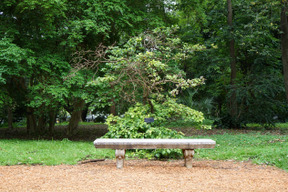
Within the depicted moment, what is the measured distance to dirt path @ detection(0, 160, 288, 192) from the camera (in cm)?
417

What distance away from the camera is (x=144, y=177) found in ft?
15.6

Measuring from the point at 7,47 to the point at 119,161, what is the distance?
5.86 meters

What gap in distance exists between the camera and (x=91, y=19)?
32.5 ft

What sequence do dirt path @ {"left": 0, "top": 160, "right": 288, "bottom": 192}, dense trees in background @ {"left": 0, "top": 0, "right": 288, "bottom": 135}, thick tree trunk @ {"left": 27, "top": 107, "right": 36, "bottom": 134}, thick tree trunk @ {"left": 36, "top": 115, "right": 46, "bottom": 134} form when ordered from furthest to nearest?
1. thick tree trunk @ {"left": 36, "top": 115, "right": 46, "bottom": 134}
2. thick tree trunk @ {"left": 27, "top": 107, "right": 36, "bottom": 134}
3. dense trees in background @ {"left": 0, "top": 0, "right": 288, "bottom": 135}
4. dirt path @ {"left": 0, "top": 160, "right": 288, "bottom": 192}

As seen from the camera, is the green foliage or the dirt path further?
the green foliage

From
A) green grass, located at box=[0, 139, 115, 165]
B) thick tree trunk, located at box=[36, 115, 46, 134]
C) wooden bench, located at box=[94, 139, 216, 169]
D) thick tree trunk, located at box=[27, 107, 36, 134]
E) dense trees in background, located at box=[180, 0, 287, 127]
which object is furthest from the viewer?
thick tree trunk, located at box=[36, 115, 46, 134]

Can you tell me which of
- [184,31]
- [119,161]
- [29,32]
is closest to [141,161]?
[119,161]

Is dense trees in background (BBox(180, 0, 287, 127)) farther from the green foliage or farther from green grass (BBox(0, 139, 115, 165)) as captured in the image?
green grass (BBox(0, 139, 115, 165))

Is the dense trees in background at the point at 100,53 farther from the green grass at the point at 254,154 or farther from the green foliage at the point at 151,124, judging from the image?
the green grass at the point at 254,154

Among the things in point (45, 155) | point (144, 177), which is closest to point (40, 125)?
point (45, 155)

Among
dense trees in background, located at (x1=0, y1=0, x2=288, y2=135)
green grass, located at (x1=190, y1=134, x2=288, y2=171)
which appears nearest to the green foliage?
dense trees in background, located at (x1=0, y1=0, x2=288, y2=135)

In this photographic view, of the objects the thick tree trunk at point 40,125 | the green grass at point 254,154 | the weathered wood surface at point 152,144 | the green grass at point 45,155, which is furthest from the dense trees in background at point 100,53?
the green grass at point 254,154

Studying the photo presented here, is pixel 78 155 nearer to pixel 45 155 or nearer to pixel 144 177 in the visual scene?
pixel 45 155

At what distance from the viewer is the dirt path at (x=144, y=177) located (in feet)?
13.7
